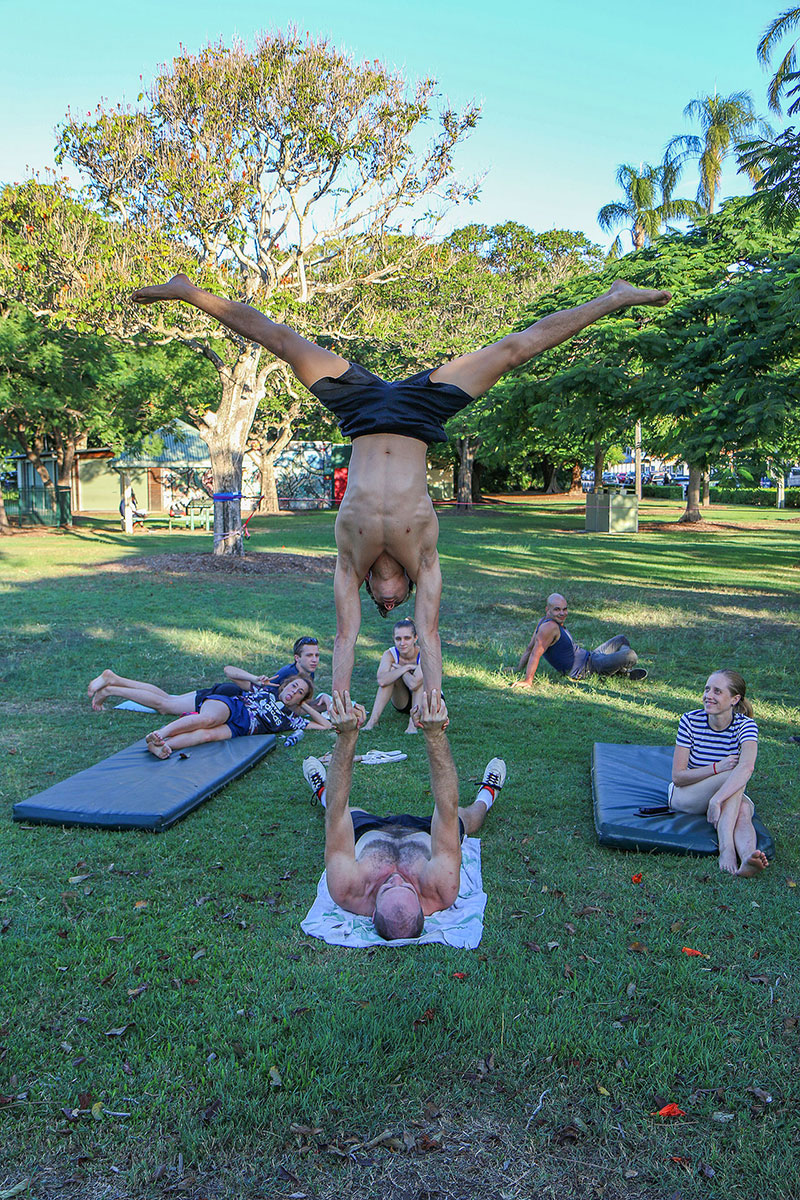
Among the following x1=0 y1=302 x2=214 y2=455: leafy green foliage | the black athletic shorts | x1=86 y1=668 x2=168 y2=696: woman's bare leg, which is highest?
x1=0 y1=302 x2=214 y2=455: leafy green foliage

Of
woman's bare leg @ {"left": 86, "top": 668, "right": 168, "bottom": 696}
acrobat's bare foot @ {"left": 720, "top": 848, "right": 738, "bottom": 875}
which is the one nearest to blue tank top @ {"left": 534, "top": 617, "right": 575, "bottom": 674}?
woman's bare leg @ {"left": 86, "top": 668, "right": 168, "bottom": 696}

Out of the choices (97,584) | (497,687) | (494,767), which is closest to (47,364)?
(97,584)

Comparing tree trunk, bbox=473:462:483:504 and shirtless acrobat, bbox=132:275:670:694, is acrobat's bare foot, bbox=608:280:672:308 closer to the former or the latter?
shirtless acrobat, bbox=132:275:670:694

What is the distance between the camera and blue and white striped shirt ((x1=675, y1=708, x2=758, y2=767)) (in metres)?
5.70

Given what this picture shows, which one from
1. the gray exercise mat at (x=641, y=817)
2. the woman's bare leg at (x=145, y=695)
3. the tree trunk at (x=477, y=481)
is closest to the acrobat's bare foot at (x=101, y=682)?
the woman's bare leg at (x=145, y=695)

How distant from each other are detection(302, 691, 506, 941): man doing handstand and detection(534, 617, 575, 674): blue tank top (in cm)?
524

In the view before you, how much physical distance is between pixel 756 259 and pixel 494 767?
16050 millimetres

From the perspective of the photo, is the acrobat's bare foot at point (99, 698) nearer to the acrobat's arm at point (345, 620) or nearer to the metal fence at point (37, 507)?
the acrobat's arm at point (345, 620)

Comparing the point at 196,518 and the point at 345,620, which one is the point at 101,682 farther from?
the point at 196,518

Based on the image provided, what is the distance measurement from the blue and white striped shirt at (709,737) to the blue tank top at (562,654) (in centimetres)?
412

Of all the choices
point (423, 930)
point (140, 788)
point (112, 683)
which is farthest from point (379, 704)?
point (423, 930)

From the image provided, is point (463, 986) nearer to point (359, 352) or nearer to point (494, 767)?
point (494, 767)

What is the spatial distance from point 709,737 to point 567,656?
4.39 m

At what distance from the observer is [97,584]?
17.8 metres
